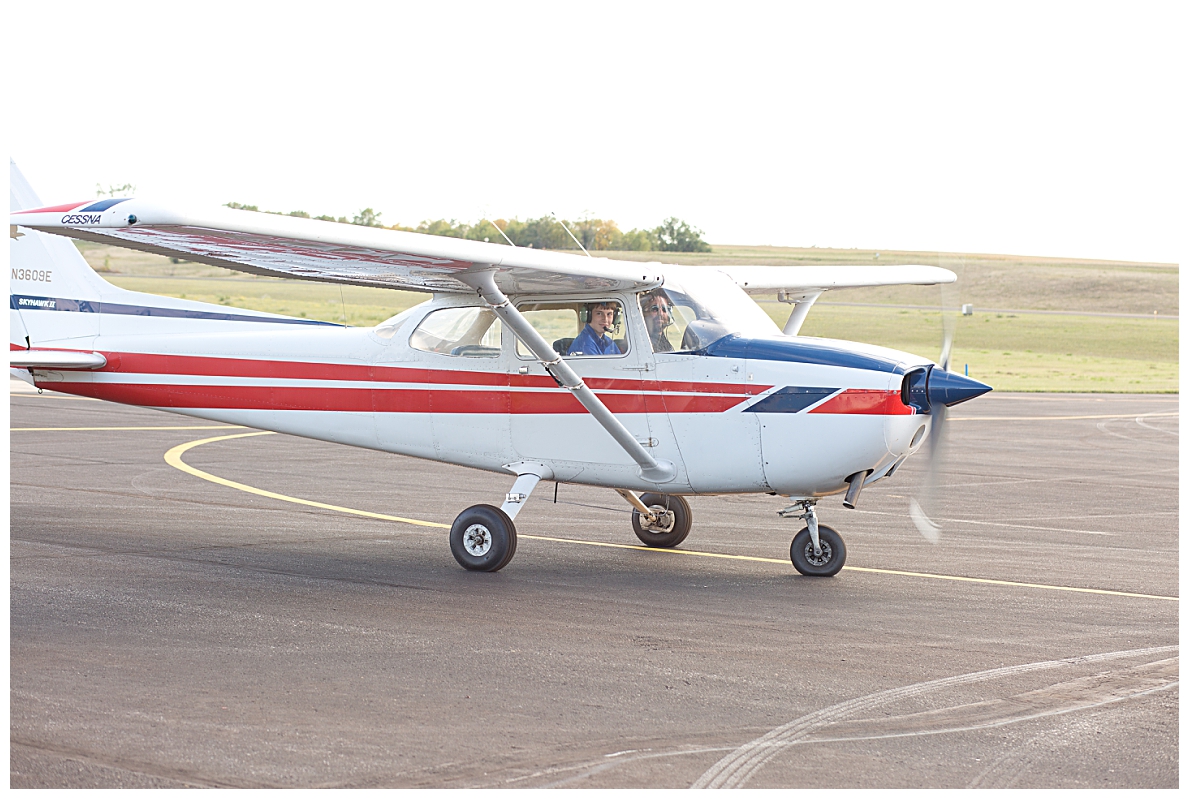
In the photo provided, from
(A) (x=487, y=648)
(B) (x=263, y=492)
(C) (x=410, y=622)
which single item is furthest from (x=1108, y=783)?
(B) (x=263, y=492)

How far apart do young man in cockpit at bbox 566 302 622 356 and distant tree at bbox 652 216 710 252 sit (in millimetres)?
106053

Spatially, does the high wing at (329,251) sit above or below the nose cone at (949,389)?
above

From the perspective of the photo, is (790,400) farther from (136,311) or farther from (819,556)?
(136,311)

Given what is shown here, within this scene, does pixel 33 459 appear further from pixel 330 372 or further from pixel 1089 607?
pixel 1089 607

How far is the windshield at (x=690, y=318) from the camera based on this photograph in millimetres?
9344

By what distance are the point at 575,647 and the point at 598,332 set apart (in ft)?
10.4

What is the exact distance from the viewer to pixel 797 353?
8.99m

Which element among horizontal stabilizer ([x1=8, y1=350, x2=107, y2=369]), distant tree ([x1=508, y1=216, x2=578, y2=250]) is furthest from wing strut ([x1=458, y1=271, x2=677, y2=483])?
distant tree ([x1=508, y1=216, x2=578, y2=250])

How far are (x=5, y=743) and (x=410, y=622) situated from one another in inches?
112

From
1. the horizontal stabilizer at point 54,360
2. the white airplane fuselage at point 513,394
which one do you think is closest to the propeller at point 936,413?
the white airplane fuselage at point 513,394

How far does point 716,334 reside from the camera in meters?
9.33

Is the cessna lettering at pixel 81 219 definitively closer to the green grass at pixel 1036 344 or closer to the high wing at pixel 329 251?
the high wing at pixel 329 251

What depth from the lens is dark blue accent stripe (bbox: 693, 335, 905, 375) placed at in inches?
347

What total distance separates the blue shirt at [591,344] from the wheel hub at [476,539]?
1564mm
